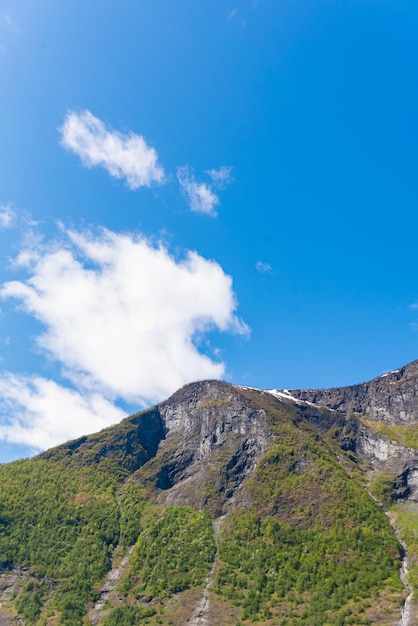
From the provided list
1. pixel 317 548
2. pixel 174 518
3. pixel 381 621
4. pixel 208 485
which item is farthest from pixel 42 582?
pixel 381 621

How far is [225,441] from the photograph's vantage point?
197250 mm

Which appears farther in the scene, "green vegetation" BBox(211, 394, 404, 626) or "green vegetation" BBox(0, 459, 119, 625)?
"green vegetation" BBox(0, 459, 119, 625)

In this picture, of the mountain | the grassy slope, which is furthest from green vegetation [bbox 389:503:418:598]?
the grassy slope

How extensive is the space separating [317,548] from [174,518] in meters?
55.3

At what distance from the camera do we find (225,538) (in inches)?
5733

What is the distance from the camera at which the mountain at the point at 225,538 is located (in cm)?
11544

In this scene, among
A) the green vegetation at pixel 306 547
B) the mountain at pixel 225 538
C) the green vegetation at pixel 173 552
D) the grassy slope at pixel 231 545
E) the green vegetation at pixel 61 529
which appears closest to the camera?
the green vegetation at pixel 306 547

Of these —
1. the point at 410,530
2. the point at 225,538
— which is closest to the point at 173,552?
the point at 225,538

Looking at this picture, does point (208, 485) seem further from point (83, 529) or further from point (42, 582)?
point (42, 582)

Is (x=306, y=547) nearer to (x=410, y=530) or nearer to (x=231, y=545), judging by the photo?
(x=231, y=545)

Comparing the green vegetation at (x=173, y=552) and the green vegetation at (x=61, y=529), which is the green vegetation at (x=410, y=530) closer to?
the green vegetation at (x=173, y=552)

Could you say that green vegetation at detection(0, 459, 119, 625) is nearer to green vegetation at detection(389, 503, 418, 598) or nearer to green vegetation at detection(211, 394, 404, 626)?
green vegetation at detection(211, 394, 404, 626)

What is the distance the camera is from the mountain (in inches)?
4545

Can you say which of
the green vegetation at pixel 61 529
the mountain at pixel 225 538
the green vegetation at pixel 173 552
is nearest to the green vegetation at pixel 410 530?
the mountain at pixel 225 538
